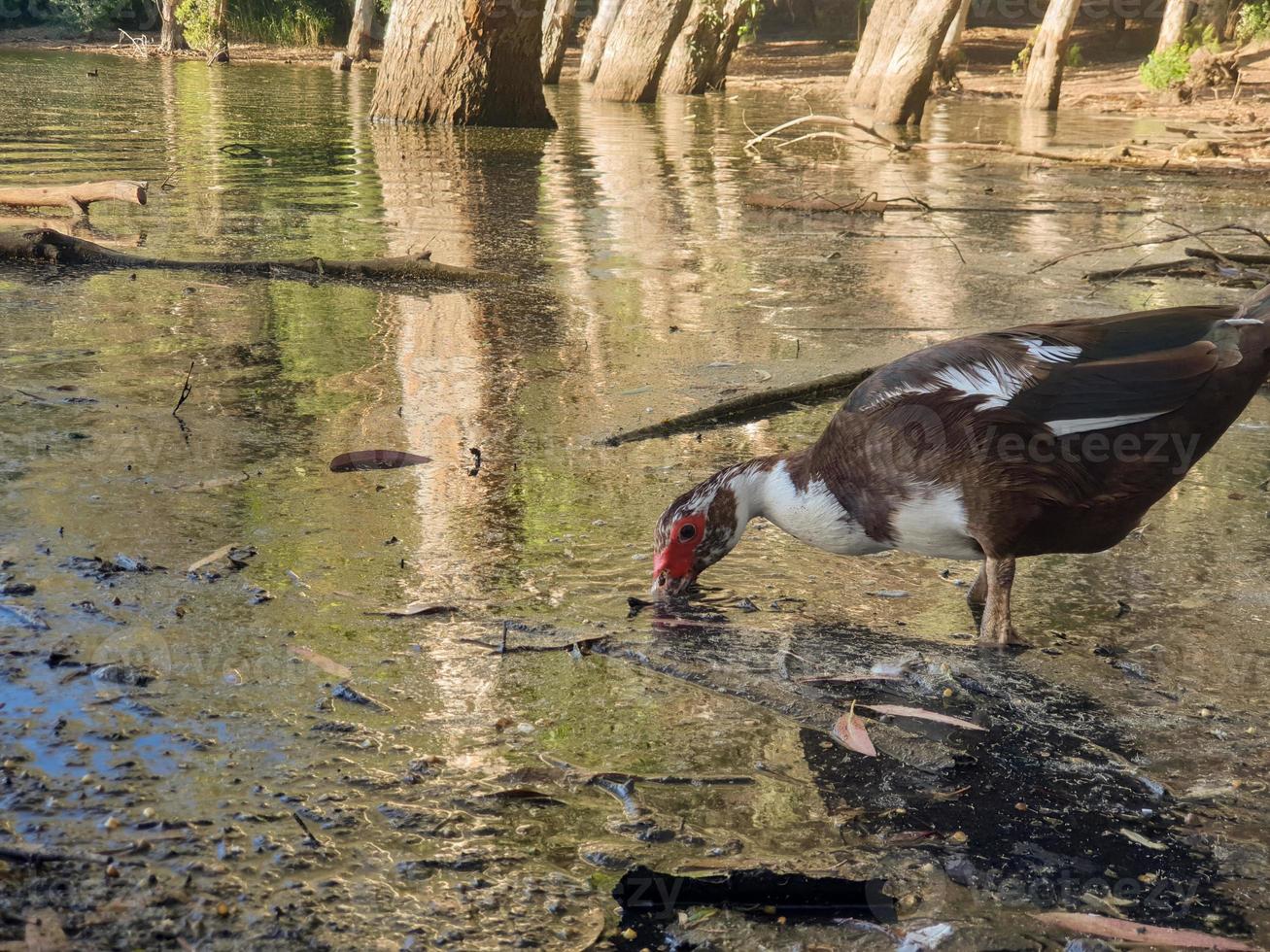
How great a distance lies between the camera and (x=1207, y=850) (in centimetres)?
296

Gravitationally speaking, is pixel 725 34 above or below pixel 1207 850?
above

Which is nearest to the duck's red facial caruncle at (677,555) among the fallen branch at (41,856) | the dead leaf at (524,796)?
the dead leaf at (524,796)

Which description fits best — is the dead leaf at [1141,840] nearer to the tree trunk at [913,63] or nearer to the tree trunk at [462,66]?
the tree trunk at [462,66]

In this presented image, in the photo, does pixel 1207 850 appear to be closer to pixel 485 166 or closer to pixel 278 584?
pixel 278 584

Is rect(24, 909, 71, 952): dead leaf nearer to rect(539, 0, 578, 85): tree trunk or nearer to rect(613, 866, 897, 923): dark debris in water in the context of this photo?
rect(613, 866, 897, 923): dark debris in water

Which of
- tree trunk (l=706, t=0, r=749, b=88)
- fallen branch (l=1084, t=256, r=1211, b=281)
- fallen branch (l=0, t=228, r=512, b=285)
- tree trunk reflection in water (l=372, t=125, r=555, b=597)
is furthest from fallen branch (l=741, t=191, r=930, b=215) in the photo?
tree trunk (l=706, t=0, r=749, b=88)

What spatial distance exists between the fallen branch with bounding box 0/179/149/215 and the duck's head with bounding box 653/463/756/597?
553cm

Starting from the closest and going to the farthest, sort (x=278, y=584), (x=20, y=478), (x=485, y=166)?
(x=278, y=584) → (x=20, y=478) → (x=485, y=166)

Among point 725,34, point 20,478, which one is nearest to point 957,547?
point 20,478

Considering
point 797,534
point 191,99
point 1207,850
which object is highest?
point 191,99

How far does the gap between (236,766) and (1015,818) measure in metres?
1.68

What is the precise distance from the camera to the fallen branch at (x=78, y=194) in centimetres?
Result: 859

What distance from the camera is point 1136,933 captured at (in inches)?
105

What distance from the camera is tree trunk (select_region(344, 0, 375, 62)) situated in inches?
1396
